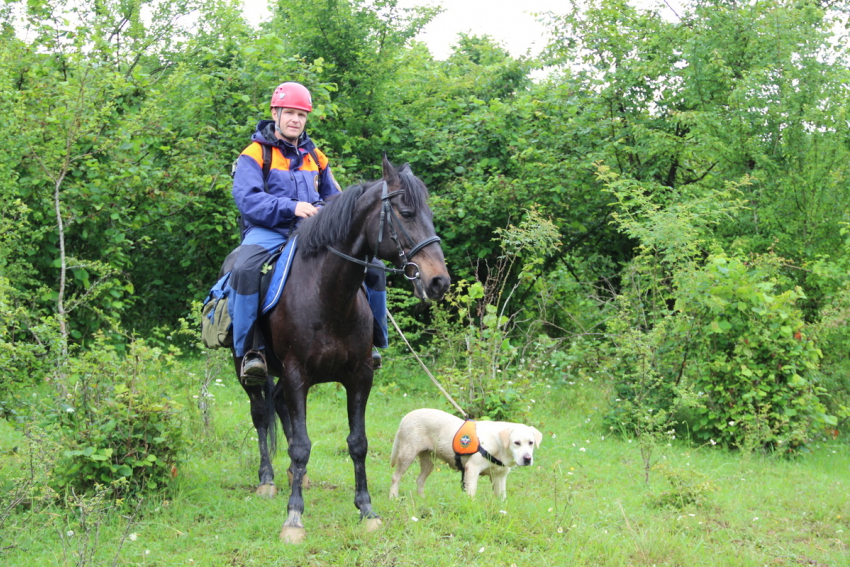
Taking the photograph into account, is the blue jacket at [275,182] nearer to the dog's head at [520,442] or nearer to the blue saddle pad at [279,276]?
the blue saddle pad at [279,276]

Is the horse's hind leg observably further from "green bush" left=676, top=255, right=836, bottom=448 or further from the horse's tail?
"green bush" left=676, top=255, right=836, bottom=448

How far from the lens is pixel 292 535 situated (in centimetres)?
494

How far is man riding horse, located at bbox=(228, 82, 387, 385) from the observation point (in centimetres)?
552

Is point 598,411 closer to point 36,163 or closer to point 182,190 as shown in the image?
point 182,190

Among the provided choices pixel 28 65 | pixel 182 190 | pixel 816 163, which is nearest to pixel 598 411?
pixel 816 163

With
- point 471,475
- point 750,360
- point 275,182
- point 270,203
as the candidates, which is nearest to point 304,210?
point 270,203

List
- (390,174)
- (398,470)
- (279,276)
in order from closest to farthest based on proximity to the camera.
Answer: (390,174) → (279,276) → (398,470)

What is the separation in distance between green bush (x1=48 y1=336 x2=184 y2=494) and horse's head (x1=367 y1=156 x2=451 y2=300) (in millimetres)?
2252

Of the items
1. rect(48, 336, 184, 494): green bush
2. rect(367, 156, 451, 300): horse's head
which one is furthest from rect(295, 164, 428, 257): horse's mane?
rect(48, 336, 184, 494): green bush

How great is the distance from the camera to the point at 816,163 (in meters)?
8.96

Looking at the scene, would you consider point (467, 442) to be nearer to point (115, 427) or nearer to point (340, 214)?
point (340, 214)

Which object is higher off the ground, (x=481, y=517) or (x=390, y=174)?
(x=390, y=174)

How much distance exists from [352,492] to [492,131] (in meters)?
7.68

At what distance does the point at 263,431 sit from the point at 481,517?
241cm
